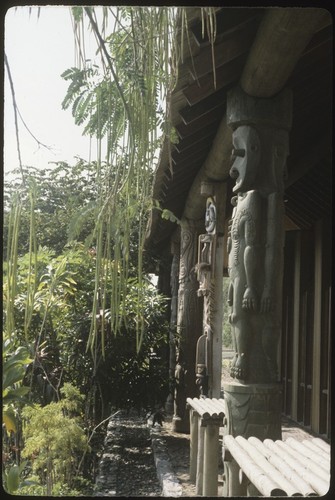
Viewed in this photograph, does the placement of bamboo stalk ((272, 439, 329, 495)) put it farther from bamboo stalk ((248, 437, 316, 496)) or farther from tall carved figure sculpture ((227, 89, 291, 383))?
tall carved figure sculpture ((227, 89, 291, 383))

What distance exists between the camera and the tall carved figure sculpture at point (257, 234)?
3.35 meters

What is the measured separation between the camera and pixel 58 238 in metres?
6.91

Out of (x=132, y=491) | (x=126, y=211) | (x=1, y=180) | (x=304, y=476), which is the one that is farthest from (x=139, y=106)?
(x=132, y=491)

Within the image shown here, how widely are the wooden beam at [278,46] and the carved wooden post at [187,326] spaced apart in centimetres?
374

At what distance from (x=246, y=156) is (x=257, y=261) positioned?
52 centimetres

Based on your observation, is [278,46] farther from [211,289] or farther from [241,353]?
[211,289]

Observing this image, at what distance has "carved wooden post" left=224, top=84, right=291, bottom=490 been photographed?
332 cm

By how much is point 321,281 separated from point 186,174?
5.71ft

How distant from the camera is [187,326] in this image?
7.04 metres

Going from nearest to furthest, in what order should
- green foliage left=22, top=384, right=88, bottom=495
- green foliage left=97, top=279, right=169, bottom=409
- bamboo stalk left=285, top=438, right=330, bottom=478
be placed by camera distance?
bamboo stalk left=285, top=438, right=330, bottom=478
green foliage left=22, top=384, right=88, bottom=495
green foliage left=97, top=279, right=169, bottom=409

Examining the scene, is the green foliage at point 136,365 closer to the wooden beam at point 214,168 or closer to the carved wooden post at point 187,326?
the carved wooden post at point 187,326

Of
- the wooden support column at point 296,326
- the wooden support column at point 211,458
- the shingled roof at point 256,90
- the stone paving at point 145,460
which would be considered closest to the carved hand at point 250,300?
the shingled roof at point 256,90

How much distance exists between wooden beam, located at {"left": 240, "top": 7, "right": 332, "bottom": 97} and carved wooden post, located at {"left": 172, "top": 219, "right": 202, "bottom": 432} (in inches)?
147

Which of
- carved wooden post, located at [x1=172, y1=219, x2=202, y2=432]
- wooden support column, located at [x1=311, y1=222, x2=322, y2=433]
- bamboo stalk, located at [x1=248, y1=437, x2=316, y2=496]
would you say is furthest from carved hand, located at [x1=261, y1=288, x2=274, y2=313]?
carved wooden post, located at [x1=172, y1=219, x2=202, y2=432]
